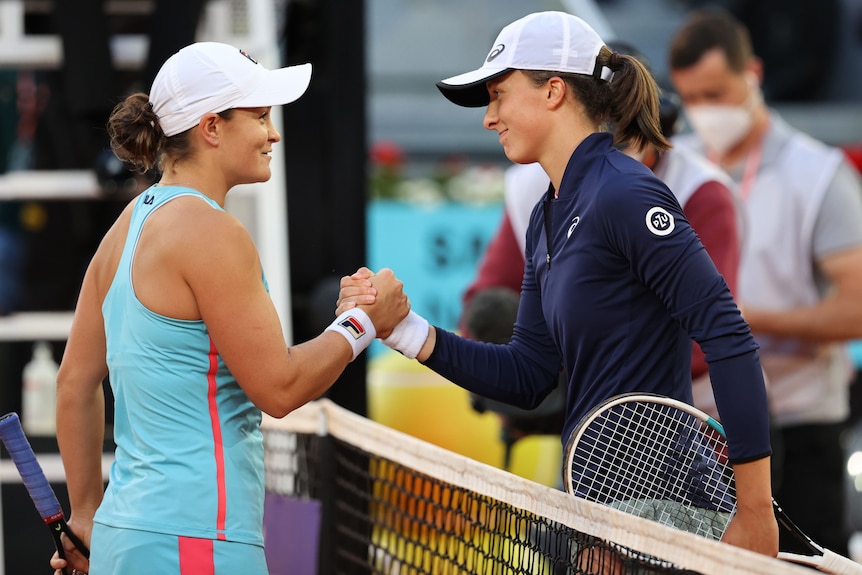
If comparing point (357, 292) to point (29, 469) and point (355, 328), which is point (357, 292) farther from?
point (29, 469)

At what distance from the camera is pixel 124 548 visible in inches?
92.5

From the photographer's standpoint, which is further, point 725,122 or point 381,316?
point 725,122

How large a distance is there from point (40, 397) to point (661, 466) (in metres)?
3.02

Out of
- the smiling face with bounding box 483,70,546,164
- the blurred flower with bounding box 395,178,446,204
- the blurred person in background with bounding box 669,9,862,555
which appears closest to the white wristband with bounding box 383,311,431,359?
the smiling face with bounding box 483,70,546,164

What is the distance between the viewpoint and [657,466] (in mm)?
2438

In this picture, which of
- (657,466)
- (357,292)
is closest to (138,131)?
(357,292)

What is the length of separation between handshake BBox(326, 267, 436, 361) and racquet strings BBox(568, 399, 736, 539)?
531 mm

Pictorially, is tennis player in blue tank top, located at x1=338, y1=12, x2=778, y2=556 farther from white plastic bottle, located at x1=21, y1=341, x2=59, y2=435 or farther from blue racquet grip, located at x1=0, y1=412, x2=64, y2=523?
white plastic bottle, located at x1=21, y1=341, x2=59, y2=435

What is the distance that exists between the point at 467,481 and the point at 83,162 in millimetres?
2707

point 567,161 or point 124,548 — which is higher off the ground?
point 567,161

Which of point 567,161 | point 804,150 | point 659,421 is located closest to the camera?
point 659,421

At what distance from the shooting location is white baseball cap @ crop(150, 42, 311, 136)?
245 cm

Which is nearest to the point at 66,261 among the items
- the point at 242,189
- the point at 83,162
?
the point at 83,162

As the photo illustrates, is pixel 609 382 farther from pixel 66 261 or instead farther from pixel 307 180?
pixel 66 261
